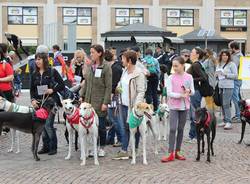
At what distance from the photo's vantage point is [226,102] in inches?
521

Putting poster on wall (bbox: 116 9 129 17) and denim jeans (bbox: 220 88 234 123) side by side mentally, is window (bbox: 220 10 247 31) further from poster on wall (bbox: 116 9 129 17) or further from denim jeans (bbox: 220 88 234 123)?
denim jeans (bbox: 220 88 234 123)

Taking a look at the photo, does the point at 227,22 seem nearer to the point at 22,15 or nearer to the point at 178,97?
the point at 22,15

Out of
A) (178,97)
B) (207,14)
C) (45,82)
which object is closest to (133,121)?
(178,97)

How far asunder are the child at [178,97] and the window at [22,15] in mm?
49356

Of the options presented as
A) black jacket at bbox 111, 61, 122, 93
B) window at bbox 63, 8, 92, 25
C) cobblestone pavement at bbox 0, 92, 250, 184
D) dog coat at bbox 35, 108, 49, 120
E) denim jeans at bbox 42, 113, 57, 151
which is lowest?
cobblestone pavement at bbox 0, 92, 250, 184

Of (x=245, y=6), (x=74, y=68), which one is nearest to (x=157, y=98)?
(x=74, y=68)

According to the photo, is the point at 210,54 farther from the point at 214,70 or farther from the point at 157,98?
the point at 157,98

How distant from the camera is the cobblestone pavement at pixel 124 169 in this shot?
7.68 m

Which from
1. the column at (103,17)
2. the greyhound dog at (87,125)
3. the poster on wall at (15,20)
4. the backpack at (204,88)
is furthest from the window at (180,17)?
the greyhound dog at (87,125)

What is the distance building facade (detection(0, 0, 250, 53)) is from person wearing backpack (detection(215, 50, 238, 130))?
42.2 meters

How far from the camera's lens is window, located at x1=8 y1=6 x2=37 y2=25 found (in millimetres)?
56250

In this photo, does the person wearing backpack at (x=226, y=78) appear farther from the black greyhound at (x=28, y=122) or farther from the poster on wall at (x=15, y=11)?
the poster on wall at (x=15, y=11)

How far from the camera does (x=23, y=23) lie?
2231 inches

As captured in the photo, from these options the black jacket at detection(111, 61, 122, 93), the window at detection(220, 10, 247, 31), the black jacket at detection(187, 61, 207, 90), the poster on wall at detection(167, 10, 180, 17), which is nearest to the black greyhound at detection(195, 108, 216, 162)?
the black jacket at detection(187, 61, 207, 90)
